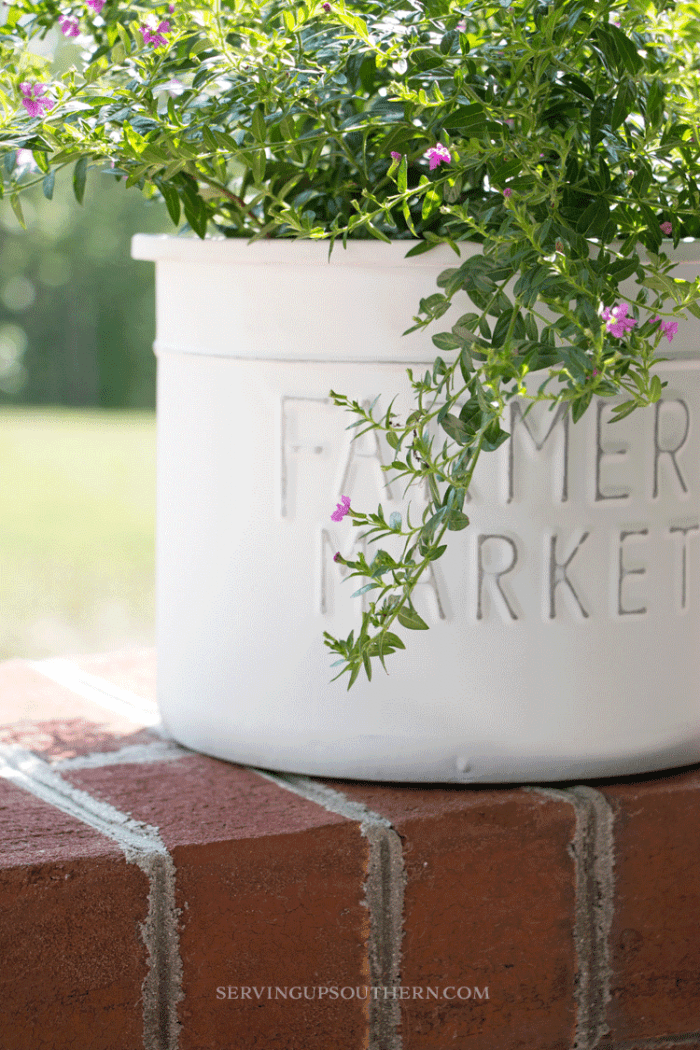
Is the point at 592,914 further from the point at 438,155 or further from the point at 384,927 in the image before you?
the point at 438,155

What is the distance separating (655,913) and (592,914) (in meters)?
0.04

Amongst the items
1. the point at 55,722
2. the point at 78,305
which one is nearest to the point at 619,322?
the point at 55,722

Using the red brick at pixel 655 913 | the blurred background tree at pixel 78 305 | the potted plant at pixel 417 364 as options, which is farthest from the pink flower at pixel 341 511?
the blurred background tree at pixel 78 305

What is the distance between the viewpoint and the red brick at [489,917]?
682mm

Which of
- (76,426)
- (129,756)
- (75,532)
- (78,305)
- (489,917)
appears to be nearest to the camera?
(489,917)

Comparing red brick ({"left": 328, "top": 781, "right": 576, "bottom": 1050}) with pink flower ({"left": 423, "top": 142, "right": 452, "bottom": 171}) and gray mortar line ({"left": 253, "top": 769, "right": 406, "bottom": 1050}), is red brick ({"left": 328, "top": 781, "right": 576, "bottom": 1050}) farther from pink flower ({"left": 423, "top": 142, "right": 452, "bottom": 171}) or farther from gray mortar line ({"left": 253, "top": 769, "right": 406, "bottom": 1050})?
pink flower ({"left": 423, "top": 142, "right": 452, "bottom": 171})

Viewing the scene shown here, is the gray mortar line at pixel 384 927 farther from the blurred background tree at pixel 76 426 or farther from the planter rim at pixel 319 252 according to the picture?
the blurred background tree at pixel 76 426

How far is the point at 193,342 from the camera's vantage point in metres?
0.76

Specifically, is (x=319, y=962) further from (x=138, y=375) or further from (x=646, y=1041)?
(x=138, y=375)

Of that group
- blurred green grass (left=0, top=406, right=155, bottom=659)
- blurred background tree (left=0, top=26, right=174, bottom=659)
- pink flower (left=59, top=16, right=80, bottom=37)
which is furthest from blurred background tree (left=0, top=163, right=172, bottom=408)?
pink flower (left=59, top=16, right=80, bottom=37)

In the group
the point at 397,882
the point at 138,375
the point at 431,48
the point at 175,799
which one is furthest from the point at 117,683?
the point at 138,375

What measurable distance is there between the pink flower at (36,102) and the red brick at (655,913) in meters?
0.50

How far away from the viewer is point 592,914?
2.35 ft

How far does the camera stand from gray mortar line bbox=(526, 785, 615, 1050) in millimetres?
713
